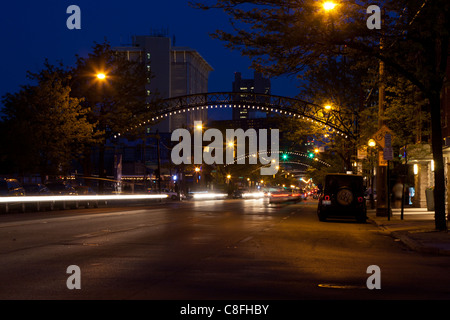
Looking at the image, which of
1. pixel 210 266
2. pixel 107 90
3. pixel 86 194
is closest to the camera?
pixel 210 266

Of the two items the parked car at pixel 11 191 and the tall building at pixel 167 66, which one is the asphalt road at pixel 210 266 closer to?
the parked car at pixel 11 191

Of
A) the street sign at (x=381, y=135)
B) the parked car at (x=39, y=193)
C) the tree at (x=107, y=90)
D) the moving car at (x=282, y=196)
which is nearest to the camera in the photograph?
the street sign at (x=381, y=135)

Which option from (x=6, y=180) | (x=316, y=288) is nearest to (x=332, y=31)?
(x=316, y=288)

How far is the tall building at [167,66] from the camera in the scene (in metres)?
164

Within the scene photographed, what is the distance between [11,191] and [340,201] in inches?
790

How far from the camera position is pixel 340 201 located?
29.6 metres

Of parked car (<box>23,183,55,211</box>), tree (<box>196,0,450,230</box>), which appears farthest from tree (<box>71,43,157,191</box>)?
tree (<box>196,0,450,230</box>)

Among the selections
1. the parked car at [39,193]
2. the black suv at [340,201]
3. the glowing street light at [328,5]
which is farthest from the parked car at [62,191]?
the glowing street light at [328,5]

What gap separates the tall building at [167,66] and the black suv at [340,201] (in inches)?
5147

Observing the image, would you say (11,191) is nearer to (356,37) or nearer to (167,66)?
(356,37)

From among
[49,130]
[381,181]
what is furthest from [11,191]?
[381,181]

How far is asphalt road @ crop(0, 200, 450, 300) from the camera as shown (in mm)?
9430
